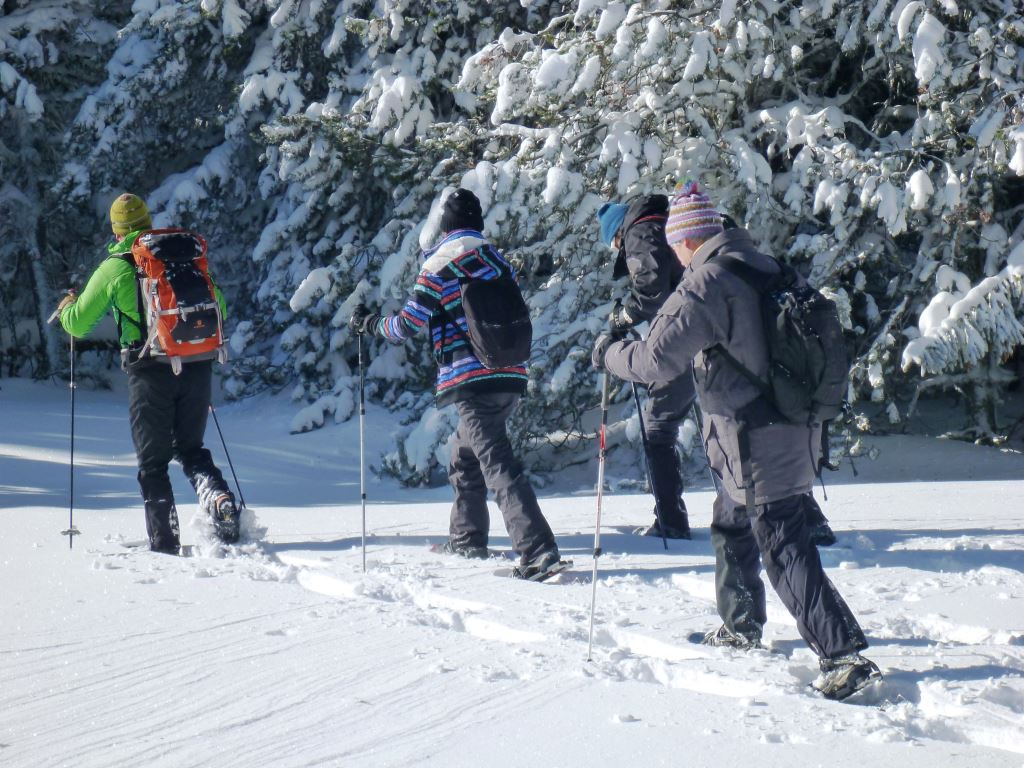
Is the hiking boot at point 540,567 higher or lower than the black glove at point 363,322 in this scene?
lower

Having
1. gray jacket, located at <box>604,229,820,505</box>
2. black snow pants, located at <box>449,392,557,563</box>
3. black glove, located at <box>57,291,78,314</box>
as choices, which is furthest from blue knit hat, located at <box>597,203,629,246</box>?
black glove, located at <box>57,291,78,314</box>

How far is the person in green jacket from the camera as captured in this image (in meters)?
6.00

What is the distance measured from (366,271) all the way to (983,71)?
23.3ft

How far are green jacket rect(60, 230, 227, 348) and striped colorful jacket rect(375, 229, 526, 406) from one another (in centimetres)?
154

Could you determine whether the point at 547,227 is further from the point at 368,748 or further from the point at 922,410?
the point at 368,748

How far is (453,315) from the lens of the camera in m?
5.42

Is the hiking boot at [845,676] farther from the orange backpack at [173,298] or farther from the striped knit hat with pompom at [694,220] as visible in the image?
the orange backpack at [173,298]

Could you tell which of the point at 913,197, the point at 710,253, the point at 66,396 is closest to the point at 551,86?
the point at 913,197

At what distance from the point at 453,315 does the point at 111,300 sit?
207 cm

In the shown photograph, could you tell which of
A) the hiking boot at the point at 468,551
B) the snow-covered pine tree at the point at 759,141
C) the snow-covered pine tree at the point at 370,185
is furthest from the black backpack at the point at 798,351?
the snow-covered pine tree at the point at 370,185

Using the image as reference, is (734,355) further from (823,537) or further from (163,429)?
(163,429)

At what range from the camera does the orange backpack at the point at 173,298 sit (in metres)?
5.91

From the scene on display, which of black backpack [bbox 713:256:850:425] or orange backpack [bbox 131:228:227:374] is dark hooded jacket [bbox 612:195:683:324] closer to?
black backpack [bbox 713:256:850:425]

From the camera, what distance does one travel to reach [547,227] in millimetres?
9977
